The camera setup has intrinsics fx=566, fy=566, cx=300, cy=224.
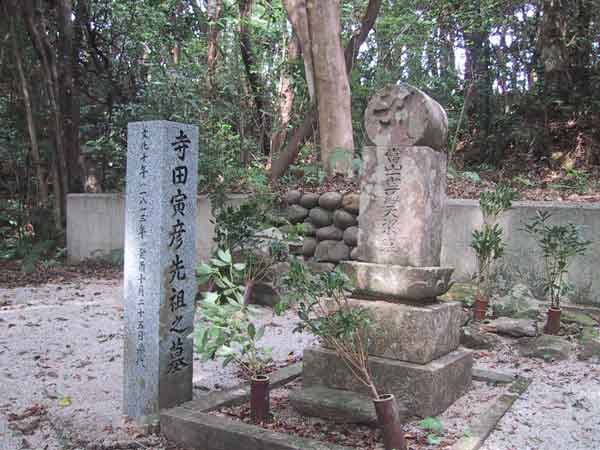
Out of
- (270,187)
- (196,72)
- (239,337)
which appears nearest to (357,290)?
(239,337)

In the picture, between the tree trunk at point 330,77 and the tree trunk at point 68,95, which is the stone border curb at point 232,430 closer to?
the tree trunk at point 330,77

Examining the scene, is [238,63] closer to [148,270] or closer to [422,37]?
[422,37]

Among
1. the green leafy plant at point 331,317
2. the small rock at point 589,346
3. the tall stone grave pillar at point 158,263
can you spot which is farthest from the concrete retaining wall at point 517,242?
the tall stone grave pillar at point 158,263

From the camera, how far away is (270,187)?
905cm

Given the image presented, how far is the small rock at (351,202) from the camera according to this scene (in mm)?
7344

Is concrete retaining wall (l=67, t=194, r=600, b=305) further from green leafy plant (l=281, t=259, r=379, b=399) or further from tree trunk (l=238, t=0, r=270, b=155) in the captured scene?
green leafy plant (l=281, t=259, r=379, b=399)

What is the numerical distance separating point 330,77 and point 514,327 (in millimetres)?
4707

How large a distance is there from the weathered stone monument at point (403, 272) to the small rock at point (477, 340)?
1470 mm

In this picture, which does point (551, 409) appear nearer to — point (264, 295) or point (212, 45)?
point (264, 295)

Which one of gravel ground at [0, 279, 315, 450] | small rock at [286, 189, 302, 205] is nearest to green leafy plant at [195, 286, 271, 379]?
gravel ground at [0, 279, 315, 450]

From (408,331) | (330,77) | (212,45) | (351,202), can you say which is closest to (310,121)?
(330,77)

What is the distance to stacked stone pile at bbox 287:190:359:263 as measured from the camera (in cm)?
738

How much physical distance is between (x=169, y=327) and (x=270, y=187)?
19.2ft

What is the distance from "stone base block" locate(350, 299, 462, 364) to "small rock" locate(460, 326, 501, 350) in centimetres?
172
